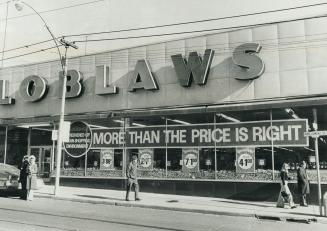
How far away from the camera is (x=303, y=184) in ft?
50.9

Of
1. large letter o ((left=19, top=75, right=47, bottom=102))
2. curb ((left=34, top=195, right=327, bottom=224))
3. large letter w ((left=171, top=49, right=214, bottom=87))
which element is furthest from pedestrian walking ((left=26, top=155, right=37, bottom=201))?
large letter o ((left=19, top=75, right=47, bottom=102))

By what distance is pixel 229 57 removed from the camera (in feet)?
60.9

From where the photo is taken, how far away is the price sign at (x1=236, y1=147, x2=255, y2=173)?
17656mm

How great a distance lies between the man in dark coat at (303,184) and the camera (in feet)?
50.9

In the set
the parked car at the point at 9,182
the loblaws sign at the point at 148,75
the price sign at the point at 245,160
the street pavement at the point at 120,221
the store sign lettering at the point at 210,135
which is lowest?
the street pavement at the point at 120,221

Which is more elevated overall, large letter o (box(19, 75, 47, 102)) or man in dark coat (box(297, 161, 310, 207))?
large letter o (box(19, 75, 47, 102))

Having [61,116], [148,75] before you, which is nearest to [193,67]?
[148,75]

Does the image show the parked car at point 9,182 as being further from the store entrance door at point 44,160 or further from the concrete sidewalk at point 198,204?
the store entrance door at point 44,160

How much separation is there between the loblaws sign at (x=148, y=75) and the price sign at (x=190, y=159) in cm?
300

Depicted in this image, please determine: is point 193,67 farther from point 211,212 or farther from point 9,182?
point 9,182

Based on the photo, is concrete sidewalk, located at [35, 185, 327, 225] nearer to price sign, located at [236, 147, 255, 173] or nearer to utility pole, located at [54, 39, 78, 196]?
utility pole, located at [54, 39, 78, 196]

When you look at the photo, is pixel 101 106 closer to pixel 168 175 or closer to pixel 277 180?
pixel 168 175

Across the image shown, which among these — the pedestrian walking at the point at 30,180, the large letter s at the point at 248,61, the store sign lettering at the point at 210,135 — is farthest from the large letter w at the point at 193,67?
the pedestrian walking at the point at 30,180

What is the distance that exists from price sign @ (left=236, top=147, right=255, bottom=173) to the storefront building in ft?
0.14
